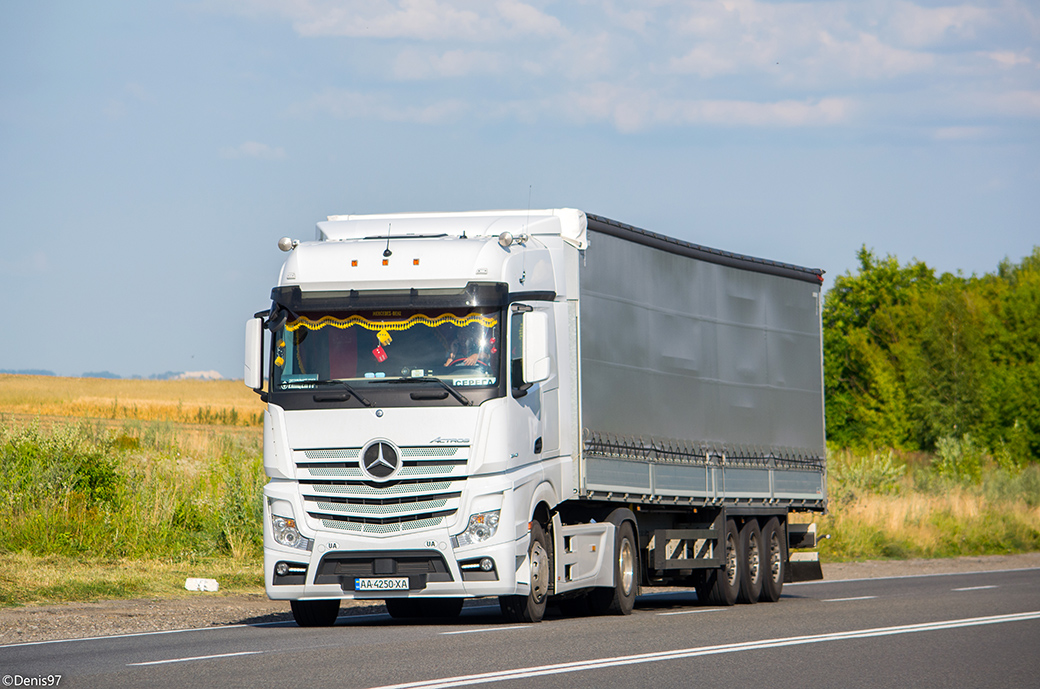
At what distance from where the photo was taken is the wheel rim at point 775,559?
67.5ft

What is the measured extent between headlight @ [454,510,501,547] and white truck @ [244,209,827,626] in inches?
0.9

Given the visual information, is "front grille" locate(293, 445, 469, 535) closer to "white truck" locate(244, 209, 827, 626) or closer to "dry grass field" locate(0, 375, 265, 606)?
"white truck" locate(244, 209, 827, 626)

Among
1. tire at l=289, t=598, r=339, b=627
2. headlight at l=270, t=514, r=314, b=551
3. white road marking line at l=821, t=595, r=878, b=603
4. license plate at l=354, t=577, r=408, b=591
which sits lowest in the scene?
white road marking line at l=821, t=595, r=878, b=603

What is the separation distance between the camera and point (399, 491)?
1392 centimetres

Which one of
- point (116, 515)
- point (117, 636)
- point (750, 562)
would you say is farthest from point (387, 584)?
point (116, 515)

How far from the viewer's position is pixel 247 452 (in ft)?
91.3

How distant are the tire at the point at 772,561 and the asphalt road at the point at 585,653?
2959 mm

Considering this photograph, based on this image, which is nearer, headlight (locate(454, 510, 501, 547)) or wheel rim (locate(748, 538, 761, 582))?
headlight (locate(454, 510, 501, 547))

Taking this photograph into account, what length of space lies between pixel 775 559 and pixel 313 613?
8.16 metres

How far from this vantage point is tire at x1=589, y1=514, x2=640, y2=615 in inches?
652

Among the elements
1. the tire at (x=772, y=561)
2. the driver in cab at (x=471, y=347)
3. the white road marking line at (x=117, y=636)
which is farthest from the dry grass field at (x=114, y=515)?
the tire at (x=772, y=561)

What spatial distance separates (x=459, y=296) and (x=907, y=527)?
24.5 m

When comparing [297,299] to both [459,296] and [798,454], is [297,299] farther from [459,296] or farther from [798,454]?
[798,454]

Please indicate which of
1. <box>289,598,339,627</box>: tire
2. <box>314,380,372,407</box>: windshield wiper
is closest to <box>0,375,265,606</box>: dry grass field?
<box>289,598,339,627</box>: tire
